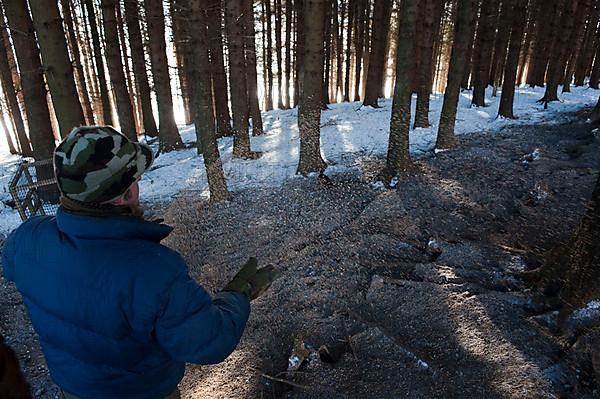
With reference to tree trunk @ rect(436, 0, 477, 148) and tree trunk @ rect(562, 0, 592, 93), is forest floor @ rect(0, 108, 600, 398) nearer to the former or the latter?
tree trunk @ rect(436, 0, 477, 148)

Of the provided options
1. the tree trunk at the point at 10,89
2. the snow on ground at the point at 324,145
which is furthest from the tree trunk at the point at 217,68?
the tree trunk at the point at 10,89

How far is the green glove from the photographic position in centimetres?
193

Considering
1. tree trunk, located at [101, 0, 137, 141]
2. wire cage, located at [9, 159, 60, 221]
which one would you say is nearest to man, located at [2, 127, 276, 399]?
wire cage, located at [9, 159, 60, 221]

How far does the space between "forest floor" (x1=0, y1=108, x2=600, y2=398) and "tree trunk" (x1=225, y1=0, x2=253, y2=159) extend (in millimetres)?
2304

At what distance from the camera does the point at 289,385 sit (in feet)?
10.6

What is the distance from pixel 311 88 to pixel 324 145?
2871 millimetres

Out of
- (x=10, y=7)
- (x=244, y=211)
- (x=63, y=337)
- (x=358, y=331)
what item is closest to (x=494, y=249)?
(x=358, y=331)

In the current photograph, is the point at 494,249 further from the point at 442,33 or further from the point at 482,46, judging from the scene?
the point at 442,33

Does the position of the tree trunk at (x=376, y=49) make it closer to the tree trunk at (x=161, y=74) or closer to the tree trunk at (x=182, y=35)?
the tree trunk at (x=182, y=35)

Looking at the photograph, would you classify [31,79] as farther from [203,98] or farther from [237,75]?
[237,75]

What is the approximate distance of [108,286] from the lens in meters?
1.36

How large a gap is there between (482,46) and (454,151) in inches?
270

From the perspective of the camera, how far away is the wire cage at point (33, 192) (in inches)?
236

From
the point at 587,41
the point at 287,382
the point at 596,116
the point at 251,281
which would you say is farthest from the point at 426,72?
the point at 587,41
